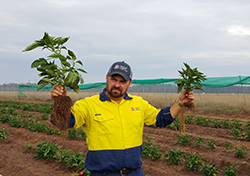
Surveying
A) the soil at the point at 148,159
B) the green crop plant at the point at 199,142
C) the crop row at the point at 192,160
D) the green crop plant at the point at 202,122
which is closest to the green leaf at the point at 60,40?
the soil at the point at 148,159

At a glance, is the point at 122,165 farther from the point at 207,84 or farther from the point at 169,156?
the point at 207,84

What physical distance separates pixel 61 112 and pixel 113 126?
58cm

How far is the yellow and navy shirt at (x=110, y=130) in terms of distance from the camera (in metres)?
2.31

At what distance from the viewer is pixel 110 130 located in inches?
93.9

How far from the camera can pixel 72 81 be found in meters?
2.04

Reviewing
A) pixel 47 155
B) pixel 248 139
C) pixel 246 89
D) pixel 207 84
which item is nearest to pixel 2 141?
pixel 47 155

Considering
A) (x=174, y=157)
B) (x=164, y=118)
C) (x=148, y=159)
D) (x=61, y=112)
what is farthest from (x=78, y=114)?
(x=148, y=159)

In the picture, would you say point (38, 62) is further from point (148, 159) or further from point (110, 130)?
point (148, 159)

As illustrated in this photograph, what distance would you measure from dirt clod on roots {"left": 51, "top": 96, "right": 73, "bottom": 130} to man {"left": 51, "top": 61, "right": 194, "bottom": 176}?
0.09 meters

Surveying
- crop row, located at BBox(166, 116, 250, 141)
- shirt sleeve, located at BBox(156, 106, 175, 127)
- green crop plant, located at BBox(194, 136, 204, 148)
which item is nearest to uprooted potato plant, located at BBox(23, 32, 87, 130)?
shirt sleeve, located at BBox(156, 106, 175, 127)

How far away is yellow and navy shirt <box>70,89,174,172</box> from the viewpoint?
231 centimetres

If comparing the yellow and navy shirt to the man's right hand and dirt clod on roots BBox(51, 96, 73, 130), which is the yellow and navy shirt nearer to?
dirt clod on roots BBox(51, 96, 73, 130)

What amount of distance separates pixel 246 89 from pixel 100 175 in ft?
38.4

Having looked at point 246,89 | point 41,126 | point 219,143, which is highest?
point 246,89
